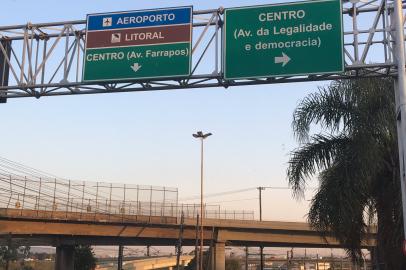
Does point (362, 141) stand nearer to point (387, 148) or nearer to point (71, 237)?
point (387, 148)

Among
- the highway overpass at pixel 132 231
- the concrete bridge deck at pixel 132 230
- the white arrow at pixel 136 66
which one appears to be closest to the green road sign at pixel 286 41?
the white arrow at pixel 136 66

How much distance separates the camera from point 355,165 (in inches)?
697

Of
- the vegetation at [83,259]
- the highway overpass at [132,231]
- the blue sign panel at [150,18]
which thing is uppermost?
the blue sign panel at [150,18]

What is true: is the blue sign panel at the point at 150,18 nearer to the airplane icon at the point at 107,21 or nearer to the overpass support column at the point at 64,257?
the airplane icon at the point at 107,21

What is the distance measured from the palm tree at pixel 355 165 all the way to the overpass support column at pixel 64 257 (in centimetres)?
3817

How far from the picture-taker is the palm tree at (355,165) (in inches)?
690

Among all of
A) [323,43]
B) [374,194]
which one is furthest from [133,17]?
[374,194]

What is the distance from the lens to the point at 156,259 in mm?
118812

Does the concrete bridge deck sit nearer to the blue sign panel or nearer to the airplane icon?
the blue sign panel

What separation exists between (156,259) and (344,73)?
10830 cm

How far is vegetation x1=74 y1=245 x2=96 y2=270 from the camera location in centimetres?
6394

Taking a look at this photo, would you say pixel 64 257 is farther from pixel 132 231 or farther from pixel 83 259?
pixel 83 259

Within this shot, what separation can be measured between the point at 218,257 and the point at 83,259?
1773cm

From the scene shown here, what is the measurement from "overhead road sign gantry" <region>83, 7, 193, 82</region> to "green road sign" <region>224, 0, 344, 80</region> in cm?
135
